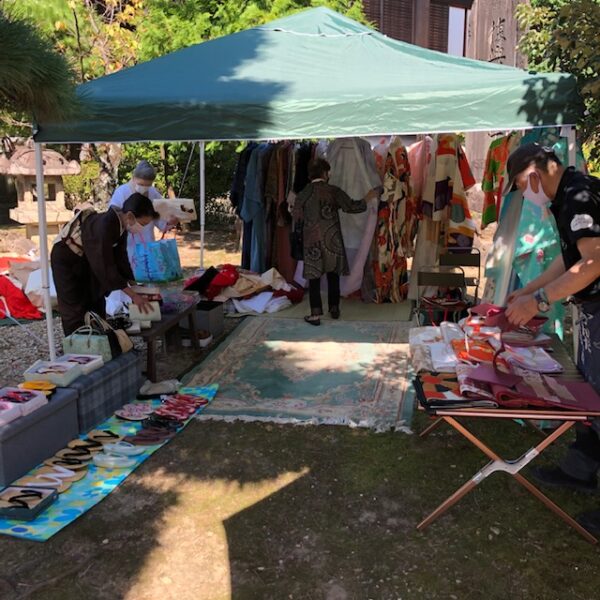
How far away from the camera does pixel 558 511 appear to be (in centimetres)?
282

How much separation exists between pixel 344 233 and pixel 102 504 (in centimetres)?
453

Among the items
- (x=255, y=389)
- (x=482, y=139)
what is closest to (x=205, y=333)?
(x=255, y=389)

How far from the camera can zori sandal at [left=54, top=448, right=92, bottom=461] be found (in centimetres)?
351

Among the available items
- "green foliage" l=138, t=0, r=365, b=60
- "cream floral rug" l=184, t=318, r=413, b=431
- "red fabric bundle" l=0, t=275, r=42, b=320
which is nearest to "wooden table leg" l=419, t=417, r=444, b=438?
"cream floral rug" l=184, t=318, r=413, b=431

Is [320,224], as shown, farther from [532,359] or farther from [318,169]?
[532,359]

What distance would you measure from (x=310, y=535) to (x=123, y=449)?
4.22ft

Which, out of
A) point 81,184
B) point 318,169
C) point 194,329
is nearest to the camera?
point 194,329

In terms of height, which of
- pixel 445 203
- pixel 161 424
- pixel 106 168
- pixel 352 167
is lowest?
pixel 161 424

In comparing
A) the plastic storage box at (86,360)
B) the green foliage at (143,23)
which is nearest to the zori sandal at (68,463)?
the plastic storage box at (86,360)

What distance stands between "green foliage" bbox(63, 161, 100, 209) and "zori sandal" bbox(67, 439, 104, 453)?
364 inches

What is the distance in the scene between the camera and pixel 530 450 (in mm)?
2867

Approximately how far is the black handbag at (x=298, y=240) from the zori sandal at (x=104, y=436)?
10.0ft

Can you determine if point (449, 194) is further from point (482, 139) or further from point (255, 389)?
point (482, 139)

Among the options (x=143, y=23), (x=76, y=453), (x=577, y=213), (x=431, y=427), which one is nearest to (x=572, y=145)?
(x=577, y=213)
